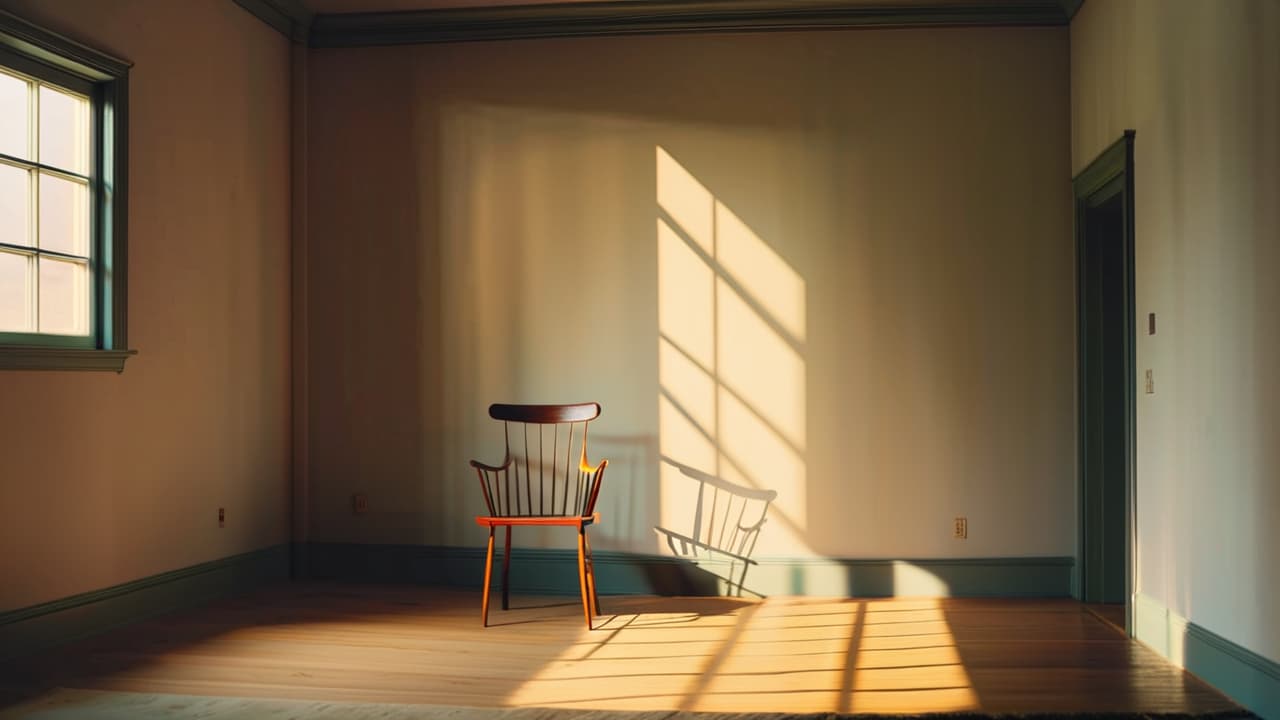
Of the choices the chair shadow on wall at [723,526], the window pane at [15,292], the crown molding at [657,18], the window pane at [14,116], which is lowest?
the chair shadow on wall at [723,526]

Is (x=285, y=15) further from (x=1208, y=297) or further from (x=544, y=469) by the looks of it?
(x=1208, y=297)

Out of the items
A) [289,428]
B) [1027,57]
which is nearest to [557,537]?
[289,428]

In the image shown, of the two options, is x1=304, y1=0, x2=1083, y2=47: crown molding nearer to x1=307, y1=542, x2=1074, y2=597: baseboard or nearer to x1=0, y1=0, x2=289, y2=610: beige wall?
x1=0, y1=0, x2=289, y2=610: beige wall

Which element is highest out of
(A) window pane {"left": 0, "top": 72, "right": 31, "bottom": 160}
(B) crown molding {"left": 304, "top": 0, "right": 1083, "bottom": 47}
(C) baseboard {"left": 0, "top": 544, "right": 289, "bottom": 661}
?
(B) crown molding {"left": 304, "top": 0, "right": 1083, "bottom": 47}

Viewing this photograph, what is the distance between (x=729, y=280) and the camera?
202 inches

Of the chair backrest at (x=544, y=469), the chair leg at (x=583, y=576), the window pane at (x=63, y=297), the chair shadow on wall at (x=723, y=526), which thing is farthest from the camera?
the chair backrest at (x=544, y=469)

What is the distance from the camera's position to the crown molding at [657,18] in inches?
199

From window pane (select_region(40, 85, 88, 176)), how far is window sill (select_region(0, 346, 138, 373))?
70 centimetres

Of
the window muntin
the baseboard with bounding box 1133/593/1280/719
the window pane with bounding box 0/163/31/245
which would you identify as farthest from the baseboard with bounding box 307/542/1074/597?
the window pane with bounding box 0/163/31/245

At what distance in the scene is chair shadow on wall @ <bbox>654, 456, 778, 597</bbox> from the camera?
5.08 m

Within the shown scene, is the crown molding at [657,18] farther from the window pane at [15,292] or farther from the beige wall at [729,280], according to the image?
the window pane at [15,292]

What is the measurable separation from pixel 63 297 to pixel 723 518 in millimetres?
2918

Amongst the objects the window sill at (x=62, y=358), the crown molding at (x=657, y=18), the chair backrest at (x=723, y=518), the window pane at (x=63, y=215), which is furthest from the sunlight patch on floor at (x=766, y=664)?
the crown molding at (x=657, y=18)

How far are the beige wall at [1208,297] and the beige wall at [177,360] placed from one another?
3841mm
